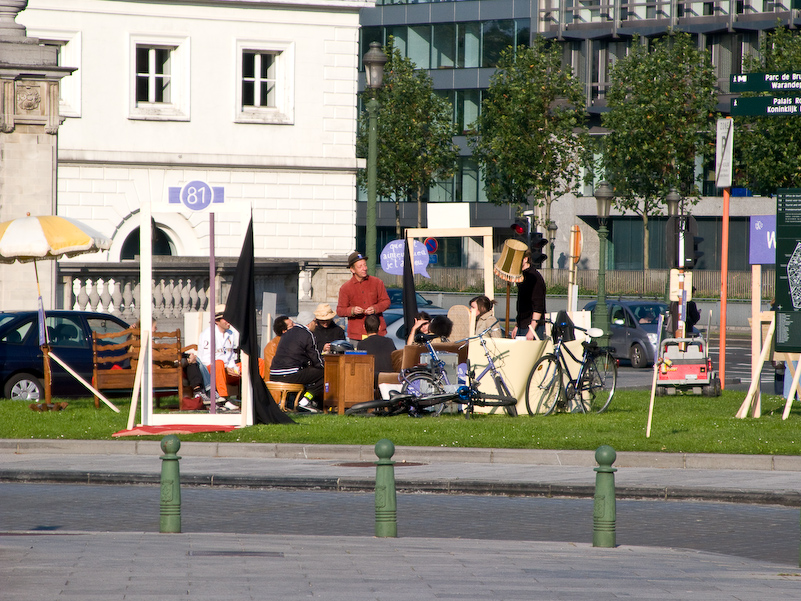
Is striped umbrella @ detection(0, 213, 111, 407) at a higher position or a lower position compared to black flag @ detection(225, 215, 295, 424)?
higher

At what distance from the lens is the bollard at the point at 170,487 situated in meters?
8.62

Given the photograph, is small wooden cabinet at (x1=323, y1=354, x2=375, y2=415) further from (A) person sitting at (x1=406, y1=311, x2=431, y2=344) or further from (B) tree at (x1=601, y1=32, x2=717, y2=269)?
(B) tree at (x1=601, y1=32, x2=717, y2=269)

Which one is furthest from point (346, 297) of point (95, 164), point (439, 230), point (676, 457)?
point (95, 164)

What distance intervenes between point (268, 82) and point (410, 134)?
96.8 ft

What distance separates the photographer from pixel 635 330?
30.7 m

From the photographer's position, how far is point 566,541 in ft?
29.6

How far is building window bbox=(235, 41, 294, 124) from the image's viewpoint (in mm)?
35312

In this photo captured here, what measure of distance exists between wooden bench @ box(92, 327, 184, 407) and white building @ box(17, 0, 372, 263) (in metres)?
17.3

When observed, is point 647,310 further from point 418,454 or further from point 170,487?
point 170,487

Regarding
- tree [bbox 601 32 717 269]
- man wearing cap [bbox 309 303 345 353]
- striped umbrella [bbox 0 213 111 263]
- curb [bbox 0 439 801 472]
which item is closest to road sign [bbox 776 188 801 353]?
curb [bbox 0 439 801 472]

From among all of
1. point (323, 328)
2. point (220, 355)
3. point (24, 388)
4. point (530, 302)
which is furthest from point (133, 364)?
point (530, 302)

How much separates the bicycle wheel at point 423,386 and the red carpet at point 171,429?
2600 millimetres

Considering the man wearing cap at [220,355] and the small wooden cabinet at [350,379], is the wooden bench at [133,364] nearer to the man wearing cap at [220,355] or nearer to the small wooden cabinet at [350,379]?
the man wearing cap at [220,355]

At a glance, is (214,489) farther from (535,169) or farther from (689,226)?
(535,169)
